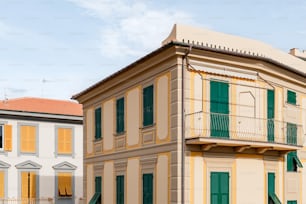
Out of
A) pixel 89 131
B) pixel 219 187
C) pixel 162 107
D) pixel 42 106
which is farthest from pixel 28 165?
pixel 219 187

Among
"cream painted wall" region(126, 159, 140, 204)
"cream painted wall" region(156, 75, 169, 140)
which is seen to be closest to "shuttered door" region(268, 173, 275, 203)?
"cream painted wall" region(156, 75, 169, 140)

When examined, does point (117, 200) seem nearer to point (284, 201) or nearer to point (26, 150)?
point (284, 201)

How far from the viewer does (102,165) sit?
2334cm

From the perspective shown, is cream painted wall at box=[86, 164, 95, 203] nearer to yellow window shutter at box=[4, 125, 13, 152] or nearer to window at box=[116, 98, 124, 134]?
window at box=[116, 98, 124, 134]

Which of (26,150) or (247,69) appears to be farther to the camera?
(26,150)

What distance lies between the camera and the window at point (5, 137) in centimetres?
3138

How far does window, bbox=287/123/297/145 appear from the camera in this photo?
783 inches

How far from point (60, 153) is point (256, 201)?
18.6 metres

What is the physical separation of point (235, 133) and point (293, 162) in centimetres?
412

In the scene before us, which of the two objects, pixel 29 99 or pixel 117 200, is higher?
pixel 29 99

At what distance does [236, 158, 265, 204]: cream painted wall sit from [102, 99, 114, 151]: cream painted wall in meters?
6.80

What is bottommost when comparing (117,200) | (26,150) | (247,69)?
(117,200)

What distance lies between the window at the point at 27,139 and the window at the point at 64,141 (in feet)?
5.71

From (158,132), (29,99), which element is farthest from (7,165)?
(158,132)
